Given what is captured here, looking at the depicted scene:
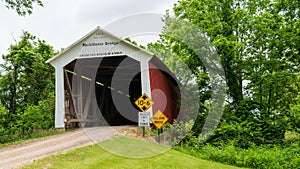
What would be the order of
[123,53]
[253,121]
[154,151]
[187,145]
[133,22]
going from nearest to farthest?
[133,22]
[154,151]
[187,145]
[123,53]
[253,121]

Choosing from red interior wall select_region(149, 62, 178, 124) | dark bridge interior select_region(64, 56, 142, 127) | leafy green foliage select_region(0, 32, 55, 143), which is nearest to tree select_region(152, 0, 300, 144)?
red interior wall select_region(149, 62, 178, 124)

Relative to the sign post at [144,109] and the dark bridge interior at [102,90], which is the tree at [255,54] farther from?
the sign post at [144,109]

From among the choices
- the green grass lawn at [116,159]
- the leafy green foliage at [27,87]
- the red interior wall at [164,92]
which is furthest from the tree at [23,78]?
the green grass lawn at [116,159]

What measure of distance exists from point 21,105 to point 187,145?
30.6ft

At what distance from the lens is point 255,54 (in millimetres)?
14023

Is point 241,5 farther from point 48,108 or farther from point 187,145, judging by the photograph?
point 48,108

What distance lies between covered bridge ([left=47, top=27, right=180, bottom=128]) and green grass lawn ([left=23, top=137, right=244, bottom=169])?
3.47 m

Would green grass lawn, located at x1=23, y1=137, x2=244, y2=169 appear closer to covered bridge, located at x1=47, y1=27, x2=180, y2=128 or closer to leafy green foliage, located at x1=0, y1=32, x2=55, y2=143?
covered bridge, located at x1=47, y1=27, x2=180, y2=128

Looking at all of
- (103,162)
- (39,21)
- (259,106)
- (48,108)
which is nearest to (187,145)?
(103,162)

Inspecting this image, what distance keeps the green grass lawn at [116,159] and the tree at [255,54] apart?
18.2 ft

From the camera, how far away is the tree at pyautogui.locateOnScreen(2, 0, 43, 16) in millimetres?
10242

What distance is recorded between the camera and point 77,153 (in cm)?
662

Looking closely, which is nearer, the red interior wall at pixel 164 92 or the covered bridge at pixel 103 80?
the covered bridge at pixel 103 80

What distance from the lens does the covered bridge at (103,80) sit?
11.5m
